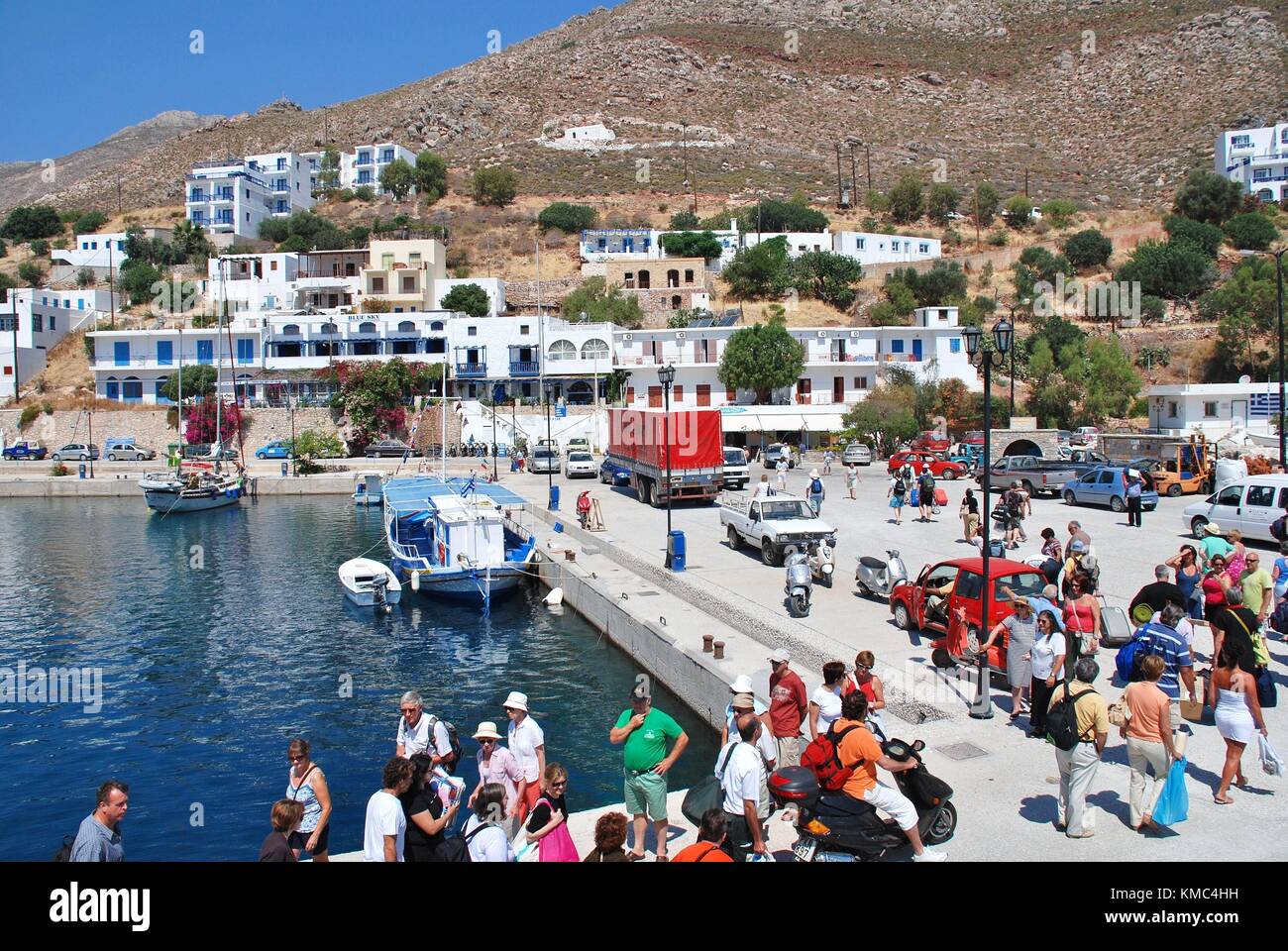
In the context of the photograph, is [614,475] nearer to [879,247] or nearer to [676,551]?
[676,551]

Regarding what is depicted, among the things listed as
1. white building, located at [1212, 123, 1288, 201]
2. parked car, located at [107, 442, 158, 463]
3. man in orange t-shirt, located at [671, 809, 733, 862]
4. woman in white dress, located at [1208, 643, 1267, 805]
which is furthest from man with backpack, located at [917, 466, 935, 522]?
white building, located at [1212, 123, 1288, 201]

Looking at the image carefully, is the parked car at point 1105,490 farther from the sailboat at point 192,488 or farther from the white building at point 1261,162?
the white building at point 1261,162

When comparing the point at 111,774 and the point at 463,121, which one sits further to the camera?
the point at 463,121

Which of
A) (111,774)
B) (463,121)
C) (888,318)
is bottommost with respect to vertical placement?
(111,774)

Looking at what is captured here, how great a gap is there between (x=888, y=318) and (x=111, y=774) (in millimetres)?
63600

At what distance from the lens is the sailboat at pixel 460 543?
25672 millimetres

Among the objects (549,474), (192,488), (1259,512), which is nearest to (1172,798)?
(1259,512)

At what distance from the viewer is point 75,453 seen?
6012cm

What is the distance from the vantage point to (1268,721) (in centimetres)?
1045

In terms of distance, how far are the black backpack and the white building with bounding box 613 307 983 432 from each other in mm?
53702

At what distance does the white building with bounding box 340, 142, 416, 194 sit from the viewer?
120 m

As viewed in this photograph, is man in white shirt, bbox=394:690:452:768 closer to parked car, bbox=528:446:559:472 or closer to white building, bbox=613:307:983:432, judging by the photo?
parked car, bbox=528:446:559:472

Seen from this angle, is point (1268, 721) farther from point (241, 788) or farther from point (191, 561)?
point (191, 561)
